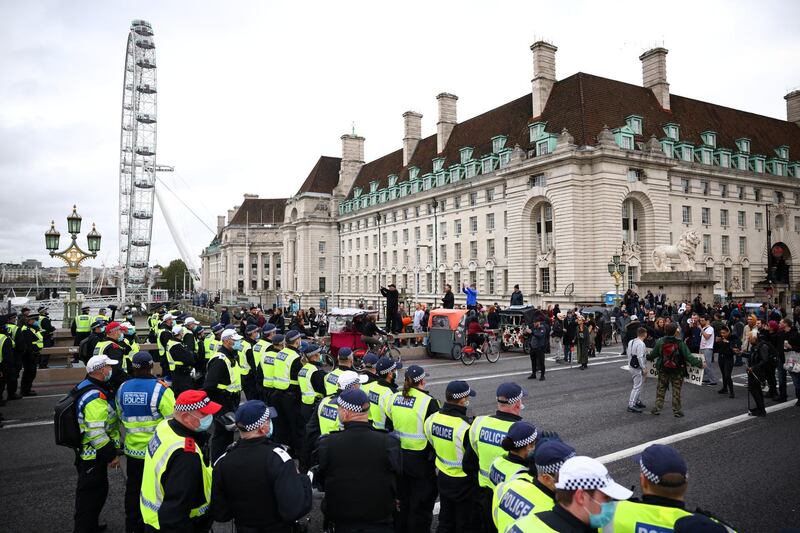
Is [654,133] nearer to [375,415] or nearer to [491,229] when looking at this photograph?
[491,229]

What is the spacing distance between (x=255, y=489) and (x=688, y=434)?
30.9 ft

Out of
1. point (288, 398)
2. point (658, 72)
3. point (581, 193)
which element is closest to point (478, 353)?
point (288, 398)

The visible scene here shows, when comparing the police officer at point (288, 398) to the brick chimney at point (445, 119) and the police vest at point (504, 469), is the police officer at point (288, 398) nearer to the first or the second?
the police vest at point (504, 469)

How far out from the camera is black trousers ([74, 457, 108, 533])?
5766 mm

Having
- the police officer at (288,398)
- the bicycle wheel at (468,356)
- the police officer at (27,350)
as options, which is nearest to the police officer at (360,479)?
the police officer at (288,398)

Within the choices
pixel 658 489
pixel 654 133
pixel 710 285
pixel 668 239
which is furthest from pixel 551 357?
pixel 654 133

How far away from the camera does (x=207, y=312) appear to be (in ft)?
177

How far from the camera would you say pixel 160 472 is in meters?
4.18

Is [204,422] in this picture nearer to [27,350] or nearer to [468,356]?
[27,350]

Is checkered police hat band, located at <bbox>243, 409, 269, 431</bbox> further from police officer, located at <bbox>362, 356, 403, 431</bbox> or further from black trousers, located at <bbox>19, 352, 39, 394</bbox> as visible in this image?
black trousers, located at <bbox>19, 352, 39, 394</bbox>

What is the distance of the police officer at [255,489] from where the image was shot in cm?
390

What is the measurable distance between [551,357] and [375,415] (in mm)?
17872

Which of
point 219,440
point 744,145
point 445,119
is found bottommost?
point 219,440

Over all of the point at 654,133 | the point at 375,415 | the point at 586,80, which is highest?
the point at 586,80
